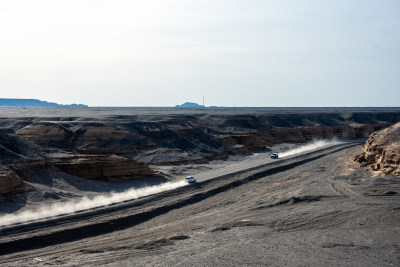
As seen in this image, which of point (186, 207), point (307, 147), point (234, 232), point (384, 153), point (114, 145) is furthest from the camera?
point (307, 147)

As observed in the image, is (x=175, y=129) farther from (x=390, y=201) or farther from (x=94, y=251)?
(x=94, y=251)

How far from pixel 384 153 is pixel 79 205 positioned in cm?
3147

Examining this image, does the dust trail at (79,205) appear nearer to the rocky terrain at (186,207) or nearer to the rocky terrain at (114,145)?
the rocky terrain at (186,207)

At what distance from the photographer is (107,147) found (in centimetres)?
5388

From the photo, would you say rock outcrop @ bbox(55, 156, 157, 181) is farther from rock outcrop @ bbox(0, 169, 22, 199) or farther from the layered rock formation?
the layered rock formation

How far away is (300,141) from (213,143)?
1350 inches

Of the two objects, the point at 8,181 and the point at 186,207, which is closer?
the point at 8,181

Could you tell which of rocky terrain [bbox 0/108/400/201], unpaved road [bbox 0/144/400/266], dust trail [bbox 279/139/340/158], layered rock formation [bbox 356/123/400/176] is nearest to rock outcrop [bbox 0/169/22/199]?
rocky terrain [bbox 0/108/400/201]

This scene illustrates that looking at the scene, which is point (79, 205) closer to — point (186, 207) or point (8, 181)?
point (8, 181)

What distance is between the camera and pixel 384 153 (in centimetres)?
4622

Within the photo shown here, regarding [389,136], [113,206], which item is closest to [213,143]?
[389,136]

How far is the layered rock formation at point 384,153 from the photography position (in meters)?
43.3

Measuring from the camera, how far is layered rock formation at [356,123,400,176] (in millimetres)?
43312

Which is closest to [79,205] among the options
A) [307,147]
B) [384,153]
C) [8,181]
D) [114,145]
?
[8,181]
